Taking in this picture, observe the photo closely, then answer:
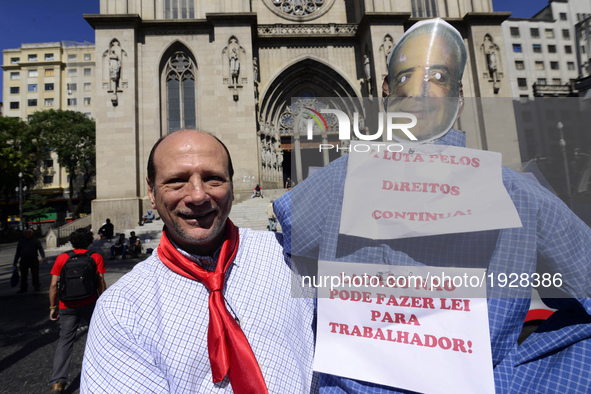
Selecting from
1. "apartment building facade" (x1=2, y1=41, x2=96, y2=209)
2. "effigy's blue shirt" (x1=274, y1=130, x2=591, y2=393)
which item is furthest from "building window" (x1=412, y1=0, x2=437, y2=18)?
"apartment building facade" (x1=2, y1=41, x2=96, y2=209)

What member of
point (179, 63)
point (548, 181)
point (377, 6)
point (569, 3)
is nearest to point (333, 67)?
point (377, 6)

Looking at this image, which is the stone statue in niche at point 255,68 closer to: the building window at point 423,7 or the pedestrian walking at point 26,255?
the building window at point 423,7

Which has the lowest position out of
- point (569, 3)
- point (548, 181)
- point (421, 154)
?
point (548, 181)

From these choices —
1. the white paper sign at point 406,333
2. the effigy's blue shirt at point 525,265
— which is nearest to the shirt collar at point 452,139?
the effigy's blue shirt at point 525,265

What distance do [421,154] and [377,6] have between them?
1917 cm

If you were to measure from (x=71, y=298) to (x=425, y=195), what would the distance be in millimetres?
3811

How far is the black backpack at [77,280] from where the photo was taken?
3389 millimetres

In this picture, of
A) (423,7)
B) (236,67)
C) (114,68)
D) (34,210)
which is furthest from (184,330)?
(34,210)

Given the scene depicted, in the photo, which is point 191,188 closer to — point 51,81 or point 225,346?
point 225,346

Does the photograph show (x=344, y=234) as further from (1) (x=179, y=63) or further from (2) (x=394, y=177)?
(1) (x=179, y=63)

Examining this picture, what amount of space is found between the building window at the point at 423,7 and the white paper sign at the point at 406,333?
21707 millimetres

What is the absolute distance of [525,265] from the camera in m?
1.00

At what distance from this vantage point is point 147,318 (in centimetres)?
112

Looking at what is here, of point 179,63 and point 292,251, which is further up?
point 179,63
